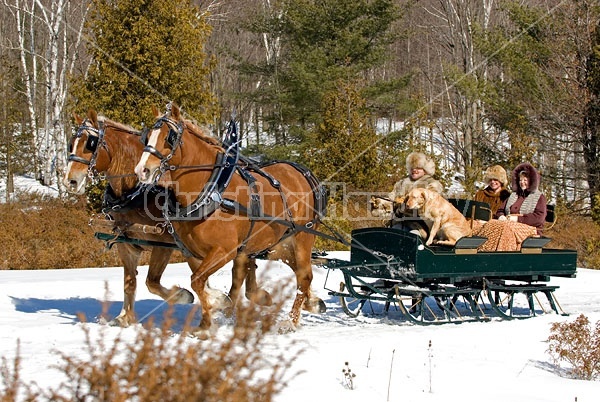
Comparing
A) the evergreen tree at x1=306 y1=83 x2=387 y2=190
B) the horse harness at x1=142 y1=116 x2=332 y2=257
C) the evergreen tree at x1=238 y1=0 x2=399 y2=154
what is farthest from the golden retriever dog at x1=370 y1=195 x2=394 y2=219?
the evergreen tree at x1=238 y1=0 x2=399 y2=154

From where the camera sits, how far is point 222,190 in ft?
24.4

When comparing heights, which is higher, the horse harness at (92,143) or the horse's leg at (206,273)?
the horse harness at (92,143)

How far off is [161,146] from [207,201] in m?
0.66

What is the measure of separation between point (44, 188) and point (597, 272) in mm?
23262

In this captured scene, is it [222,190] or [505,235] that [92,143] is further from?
[505,235]

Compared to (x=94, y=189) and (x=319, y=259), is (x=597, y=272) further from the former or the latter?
(x=94, y=189)

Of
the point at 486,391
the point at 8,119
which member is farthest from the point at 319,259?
the point at 8,119

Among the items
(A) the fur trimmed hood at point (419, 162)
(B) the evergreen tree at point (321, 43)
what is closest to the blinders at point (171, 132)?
(A) the fur trimmed hood at point (419, 162)

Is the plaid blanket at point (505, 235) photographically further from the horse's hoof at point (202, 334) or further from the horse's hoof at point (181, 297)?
the horse's hoof at point (202, 334)

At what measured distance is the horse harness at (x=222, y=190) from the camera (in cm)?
724

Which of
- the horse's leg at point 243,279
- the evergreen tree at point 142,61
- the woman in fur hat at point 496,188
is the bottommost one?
the horse's leg at point 243,279

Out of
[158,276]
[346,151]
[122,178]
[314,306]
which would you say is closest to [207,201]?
[122,178]

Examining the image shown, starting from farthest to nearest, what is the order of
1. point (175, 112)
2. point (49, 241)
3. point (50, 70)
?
1. point (50, 70)
2. point (49, 241)
3. point (175, 112)

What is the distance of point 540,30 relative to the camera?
24.8m
